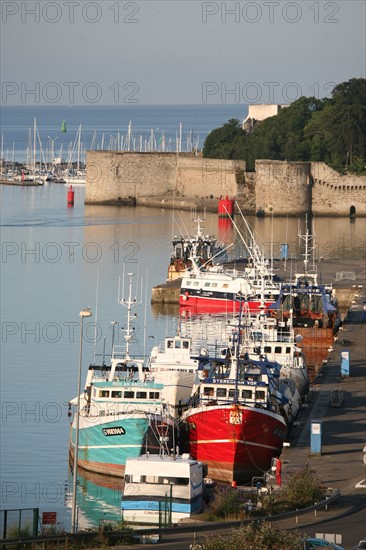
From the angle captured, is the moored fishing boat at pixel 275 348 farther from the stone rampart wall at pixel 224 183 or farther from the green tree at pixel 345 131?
the green tree at pixel 345 131

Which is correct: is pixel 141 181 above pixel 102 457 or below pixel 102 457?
above

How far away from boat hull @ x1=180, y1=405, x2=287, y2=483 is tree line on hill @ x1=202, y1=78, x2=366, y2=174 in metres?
59.5

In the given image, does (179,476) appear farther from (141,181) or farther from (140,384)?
(141,181)

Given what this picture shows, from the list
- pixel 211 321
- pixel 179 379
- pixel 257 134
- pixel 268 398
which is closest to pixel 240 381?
pixel 268 398

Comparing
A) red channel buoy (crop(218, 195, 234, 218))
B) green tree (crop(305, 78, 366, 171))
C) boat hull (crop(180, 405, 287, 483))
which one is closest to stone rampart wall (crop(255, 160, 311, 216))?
red channel buoy (crop(218, 195, 234, 218))

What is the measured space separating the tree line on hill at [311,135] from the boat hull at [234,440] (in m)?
59.5

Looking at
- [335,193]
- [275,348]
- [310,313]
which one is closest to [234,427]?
[275,348]

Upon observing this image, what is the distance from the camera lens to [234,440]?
96.5 feet

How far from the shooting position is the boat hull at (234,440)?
96.5 ft

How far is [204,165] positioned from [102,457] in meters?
63.0

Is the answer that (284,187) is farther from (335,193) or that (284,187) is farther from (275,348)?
(275,348)

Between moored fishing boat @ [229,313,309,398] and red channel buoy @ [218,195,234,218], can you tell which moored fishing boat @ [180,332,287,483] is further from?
red channel buoy @ [218,195,234,218]

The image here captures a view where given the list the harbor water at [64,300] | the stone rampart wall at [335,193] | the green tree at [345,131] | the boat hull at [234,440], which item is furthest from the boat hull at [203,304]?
the green tree at [345,131]

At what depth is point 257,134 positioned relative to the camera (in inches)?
3829
